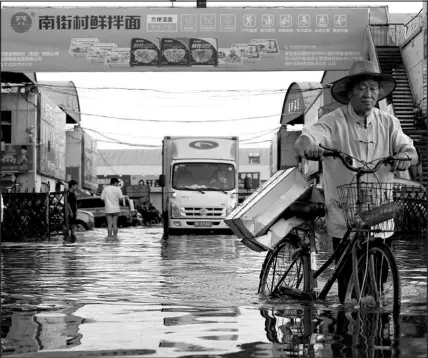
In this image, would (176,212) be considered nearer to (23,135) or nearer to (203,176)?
(203,176)

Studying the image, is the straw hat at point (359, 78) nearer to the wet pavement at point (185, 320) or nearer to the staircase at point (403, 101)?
the wet pavement at point (185, 320)

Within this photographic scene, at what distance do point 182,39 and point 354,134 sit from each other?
2085cm

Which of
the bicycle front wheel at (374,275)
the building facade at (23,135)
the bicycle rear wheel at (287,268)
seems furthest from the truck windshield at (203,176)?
the bicycle front wheel at (374,275)

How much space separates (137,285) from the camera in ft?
31.4

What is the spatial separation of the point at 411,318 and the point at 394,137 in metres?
1.51

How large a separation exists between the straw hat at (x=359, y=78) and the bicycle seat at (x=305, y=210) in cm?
88

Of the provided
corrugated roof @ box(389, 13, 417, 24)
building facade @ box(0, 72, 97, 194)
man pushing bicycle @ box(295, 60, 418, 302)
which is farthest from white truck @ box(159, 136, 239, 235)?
man pushing bicycle @ box(295, 60, 418, 302)

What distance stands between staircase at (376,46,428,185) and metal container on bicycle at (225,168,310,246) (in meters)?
24.2

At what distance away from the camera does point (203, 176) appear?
27.9 metres

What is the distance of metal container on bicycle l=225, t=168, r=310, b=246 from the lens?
714 centimetres

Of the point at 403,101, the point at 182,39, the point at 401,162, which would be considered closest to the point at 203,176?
the point at 182,39

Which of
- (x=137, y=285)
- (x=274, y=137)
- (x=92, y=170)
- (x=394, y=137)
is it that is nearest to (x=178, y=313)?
(x=394, y=137)

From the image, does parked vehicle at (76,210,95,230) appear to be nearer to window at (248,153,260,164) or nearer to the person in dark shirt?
the person in dark shirt

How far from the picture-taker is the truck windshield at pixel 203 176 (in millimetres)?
27906
